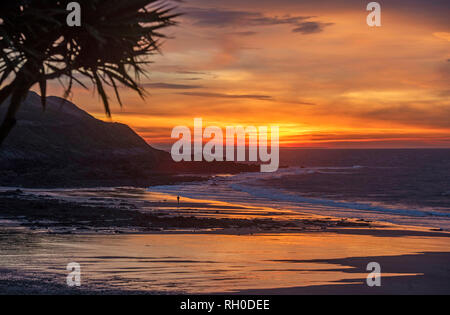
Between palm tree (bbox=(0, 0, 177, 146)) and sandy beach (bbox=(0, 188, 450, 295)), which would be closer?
palm tree (bbox=(0, 0, 177, 146))

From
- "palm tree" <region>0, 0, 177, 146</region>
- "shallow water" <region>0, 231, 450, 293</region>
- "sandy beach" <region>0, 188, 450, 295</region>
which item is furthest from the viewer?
"shallow water" <region>0, 231, 450, 293</region>

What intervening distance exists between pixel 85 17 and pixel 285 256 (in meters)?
9.83

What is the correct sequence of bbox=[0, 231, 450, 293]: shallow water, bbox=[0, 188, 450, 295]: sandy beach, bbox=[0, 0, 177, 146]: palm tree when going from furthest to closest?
bbox=[0, 231, 450, 293]: shallow water
bbox=[0, 188, 450, 295]: sandy beach
bbox=[0, 0, 177, 146]: palm tree

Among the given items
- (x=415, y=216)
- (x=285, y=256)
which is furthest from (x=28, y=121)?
(x=285, y=256)

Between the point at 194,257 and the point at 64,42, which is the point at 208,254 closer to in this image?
the point at 194,257

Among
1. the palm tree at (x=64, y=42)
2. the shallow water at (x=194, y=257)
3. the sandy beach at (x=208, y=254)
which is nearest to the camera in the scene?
the palm tree at (x=64, y=42)

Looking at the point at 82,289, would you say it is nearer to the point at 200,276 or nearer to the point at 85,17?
the point at 200,276

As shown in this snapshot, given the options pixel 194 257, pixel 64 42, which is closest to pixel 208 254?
pixel 194 257

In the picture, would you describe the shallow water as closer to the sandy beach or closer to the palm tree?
the sandy beach

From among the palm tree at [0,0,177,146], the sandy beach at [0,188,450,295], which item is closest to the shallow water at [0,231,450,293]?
the sandy beach at [0,188,450,295]

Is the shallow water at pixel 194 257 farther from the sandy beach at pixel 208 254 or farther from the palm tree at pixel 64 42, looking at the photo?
the palm tree at pixel 64 42

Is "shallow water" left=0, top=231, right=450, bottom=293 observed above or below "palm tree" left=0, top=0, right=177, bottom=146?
below

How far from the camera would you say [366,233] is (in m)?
23.5

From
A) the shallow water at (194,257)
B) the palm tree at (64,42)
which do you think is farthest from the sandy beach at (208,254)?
the palm tree at (64,42)
